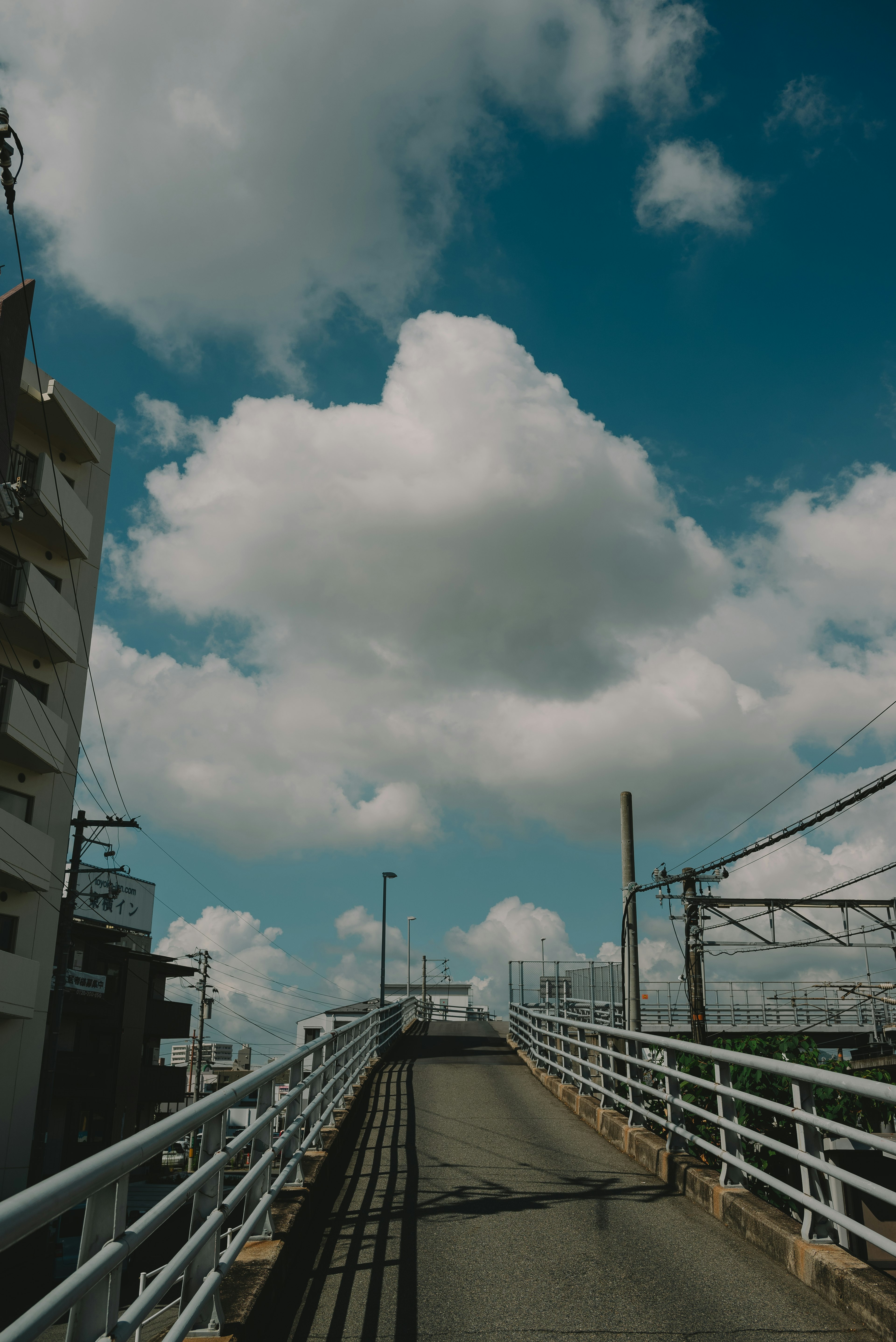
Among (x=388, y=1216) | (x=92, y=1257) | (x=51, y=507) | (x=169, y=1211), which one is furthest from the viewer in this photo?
(x=51, y=507)

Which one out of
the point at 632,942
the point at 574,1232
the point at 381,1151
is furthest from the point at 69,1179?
the point at 632,942

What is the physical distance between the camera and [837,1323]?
16.8 feet

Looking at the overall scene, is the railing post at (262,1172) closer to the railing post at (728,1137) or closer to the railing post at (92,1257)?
the railing post at (92,1257)

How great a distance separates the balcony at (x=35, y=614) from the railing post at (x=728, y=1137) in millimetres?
24018

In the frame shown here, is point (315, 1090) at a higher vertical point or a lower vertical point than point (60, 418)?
lower

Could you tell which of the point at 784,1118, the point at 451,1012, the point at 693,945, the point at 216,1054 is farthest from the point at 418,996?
the point at 216,1054

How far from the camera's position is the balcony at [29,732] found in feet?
84.4

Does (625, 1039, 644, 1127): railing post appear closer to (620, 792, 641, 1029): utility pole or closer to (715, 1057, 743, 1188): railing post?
(715, 1057, 743, 1188): railing post

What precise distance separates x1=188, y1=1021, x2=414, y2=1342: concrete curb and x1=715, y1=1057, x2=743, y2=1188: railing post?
3.16 m

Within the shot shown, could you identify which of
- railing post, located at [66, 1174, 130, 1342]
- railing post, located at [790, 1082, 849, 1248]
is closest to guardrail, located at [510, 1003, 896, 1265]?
railing post, located at [790, 1082, 849, 1248]

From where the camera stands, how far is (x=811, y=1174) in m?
5.95

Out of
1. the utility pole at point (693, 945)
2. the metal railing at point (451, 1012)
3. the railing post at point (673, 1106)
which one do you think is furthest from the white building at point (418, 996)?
the railing post at point (673, 1106)

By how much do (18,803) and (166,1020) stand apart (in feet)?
89.1

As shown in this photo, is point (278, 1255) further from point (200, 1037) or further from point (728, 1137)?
point (200, 1037)
